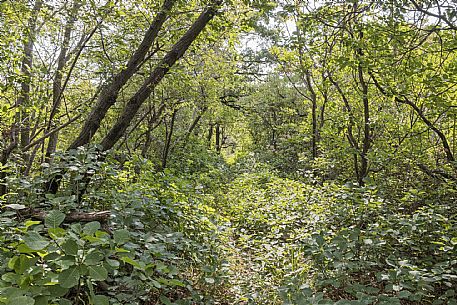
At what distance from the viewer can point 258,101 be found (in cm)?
1426

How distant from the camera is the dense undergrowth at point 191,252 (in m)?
1.56

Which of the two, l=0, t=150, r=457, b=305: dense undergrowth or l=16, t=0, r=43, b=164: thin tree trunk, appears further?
l=16, t=0, r=43, b=164: thin tree trunk

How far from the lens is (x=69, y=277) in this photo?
1465 millimetres

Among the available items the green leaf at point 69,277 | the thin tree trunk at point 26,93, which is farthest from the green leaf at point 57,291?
the thin tree trunk at point 26,93

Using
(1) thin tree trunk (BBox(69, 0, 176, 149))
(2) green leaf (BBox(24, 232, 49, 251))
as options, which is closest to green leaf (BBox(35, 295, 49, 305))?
(2) green leaf (BBox(24, 232, 49, 251))

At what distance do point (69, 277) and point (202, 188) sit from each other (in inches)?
132

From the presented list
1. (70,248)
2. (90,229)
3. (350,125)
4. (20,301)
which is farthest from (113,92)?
(350,125)

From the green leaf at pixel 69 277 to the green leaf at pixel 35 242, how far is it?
148 mm

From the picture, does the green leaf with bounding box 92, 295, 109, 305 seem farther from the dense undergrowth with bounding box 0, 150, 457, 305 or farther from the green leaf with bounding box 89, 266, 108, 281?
the green leaf with bounding box 89, 266, 108, 281

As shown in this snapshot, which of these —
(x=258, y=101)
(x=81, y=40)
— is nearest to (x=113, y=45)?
(x=81, y=40)

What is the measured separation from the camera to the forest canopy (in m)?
2.20

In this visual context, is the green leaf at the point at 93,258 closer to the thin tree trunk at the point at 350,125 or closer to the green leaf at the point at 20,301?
the green leaf at the point at 20,301

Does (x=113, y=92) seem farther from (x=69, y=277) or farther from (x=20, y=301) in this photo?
(x=20, y=301)

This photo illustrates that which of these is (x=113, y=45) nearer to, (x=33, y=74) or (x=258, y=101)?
(x=33, y=74)
